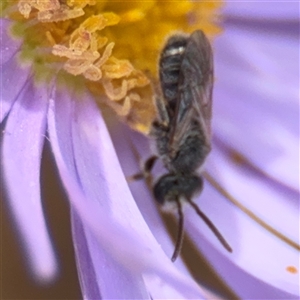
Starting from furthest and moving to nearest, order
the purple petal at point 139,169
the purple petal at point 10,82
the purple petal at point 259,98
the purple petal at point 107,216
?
the purple petal at point 259,98, the purple petal at point 139,169, the purple petal at point 10,82, the purple petal at point 107,216

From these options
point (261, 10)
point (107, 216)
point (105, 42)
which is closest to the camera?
point (107, 216)

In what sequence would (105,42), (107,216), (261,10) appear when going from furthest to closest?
(261,10), (105,42), (107,216)

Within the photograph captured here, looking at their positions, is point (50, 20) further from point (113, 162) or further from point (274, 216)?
point (274, 216)

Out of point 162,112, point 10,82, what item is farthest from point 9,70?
point 162,112

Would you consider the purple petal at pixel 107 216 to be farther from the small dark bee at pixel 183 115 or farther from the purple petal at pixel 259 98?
the purple petal at pixel 259 98

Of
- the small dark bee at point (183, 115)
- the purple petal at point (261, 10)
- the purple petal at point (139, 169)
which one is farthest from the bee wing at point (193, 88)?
the purple petal at point (261, 10)

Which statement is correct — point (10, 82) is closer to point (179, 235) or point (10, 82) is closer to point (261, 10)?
point (179, 235)

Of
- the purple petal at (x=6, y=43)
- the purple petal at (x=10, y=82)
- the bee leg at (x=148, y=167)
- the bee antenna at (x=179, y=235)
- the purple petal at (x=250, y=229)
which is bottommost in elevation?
the purple petal at (x=250, y=229)
